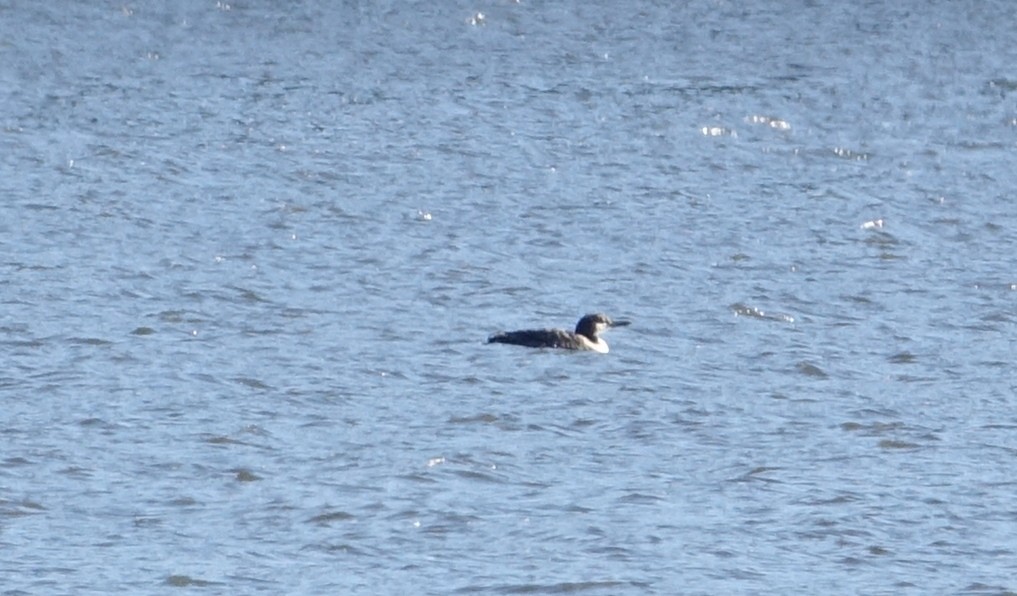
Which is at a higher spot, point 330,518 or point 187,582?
point 330,518

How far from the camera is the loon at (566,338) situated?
671 inches

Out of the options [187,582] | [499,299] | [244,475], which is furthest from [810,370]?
[187,582]

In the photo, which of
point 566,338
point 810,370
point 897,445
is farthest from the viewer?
point 566,338

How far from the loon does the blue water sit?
11 cm

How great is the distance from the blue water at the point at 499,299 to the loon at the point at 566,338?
11cm

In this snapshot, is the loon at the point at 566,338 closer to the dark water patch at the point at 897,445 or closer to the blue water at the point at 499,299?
the blue water at the point at 499,299

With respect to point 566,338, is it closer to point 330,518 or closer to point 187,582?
point 330,518

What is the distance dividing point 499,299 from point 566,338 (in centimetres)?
152

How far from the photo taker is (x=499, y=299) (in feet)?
61.1

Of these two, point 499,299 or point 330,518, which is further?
point 499,299

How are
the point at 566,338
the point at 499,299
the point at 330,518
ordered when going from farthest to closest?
the point at 499,299, the point at 566,338, the point at 330,518

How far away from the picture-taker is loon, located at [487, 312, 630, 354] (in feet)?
55.9

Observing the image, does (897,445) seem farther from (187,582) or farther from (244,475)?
(187,582)

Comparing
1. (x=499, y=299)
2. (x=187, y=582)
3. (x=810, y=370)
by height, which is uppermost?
(x=499, y=299)
